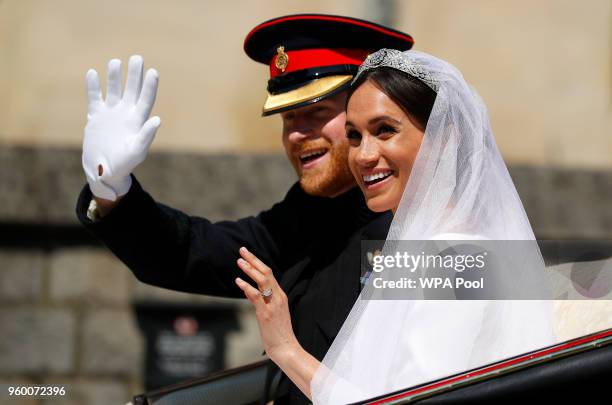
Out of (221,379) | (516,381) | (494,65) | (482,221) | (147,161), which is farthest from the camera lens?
(494,65)

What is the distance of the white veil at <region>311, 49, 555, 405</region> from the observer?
2023 millimetres

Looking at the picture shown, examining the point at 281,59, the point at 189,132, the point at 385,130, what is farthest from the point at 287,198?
the point at 189,132

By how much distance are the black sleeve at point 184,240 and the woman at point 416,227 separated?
588mm

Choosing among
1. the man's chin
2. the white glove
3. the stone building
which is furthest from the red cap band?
the stone building

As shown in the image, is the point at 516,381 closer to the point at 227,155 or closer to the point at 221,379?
the point at 221,379

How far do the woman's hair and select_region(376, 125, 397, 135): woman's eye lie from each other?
0.15 ft

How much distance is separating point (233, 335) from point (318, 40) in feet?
7.09

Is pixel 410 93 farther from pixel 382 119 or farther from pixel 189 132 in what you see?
pixel 189 132

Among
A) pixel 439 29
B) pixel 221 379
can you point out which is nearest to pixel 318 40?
pixel 221 379

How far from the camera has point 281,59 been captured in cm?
291

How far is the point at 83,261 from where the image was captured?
15.4ft

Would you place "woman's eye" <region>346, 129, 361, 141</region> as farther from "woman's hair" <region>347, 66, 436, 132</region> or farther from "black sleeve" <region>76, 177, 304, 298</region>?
"black sleeve" <region>76, 177, 304, 298</region>

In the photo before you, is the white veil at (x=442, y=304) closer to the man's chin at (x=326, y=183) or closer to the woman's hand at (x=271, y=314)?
the woman's hand at (x=271, y=314)

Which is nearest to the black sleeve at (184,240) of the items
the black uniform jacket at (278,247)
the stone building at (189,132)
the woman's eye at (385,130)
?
the black uniform jacket at (278,247)
